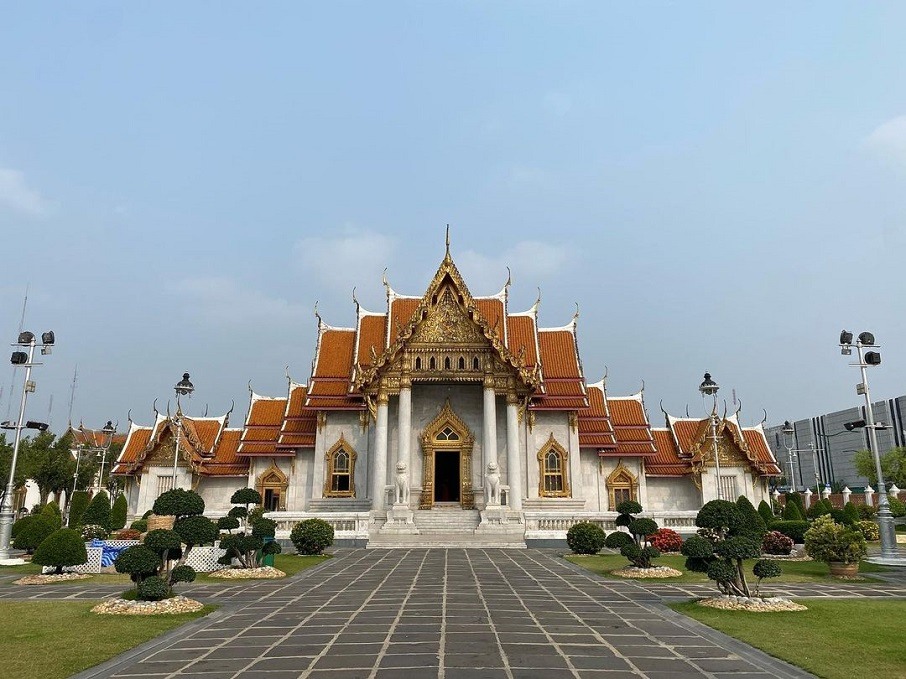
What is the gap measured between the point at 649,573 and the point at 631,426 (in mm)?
18835

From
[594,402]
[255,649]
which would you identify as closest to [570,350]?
[594,402]

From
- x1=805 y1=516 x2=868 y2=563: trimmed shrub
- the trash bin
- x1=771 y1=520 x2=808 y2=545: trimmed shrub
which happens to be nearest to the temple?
x1=771 y1=520 x2=808 y2=545: trimmed shrub

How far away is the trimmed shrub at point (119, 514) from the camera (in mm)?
28947

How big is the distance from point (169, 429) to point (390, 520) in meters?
13.7

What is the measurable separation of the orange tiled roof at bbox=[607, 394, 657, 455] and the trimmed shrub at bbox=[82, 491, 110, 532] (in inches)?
899

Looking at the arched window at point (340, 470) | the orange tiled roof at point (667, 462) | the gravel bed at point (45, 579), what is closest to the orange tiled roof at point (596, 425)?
the orange tiled roof at point (667, 462)

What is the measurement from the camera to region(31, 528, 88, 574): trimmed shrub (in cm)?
1514

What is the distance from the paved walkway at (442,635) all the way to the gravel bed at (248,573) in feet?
3.68

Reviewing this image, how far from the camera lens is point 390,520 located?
85.0 ft

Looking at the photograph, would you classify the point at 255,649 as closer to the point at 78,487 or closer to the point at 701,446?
the point at 701,446

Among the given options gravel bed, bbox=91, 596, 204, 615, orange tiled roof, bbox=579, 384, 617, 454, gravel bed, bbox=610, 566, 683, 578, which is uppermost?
orange tiled roof, bbox=579, 384, 617, 454

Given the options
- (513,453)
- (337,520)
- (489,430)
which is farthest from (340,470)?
(513,453)

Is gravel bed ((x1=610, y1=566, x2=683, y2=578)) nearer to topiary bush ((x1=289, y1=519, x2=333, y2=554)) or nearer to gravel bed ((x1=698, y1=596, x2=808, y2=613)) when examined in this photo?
gravel bed ((x1=698, y1=596, x2=808, y2=613))

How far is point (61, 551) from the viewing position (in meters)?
15.2
